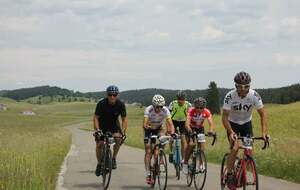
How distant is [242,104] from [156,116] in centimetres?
322

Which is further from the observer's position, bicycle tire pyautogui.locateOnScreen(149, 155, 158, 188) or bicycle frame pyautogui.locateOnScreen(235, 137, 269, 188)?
bicycle tire pyautogui.locateOnScreen(149, 155, 158, 188)

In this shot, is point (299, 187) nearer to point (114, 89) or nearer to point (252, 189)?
point (252, 189)

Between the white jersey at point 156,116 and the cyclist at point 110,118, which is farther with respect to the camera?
the white jersey at point 156,116

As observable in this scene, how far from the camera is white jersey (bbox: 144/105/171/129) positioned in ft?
40.2

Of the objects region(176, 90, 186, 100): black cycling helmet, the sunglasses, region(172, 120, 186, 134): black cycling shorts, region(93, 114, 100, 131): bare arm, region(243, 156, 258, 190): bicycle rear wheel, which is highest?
the sunglasses

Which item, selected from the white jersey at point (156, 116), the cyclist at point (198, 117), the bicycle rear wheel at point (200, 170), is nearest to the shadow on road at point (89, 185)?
the white jersey at point (156, 116)

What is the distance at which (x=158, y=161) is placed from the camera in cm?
1159

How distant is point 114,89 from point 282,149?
1043 centimetres

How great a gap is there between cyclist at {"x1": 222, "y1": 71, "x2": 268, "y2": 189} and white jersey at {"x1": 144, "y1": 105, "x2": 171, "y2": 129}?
280cm

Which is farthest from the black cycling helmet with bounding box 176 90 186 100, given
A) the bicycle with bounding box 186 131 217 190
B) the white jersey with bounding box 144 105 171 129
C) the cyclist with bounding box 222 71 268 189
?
the cyclist with bounding box 222 71 268 189

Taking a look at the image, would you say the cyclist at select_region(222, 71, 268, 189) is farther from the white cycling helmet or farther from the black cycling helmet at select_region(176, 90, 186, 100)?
the black cycling helmet at select_region(176, 90, 186, 100)

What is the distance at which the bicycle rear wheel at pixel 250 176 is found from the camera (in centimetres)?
864

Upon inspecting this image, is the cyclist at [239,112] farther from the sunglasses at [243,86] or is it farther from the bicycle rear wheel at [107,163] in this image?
the bicycle rear wheel at [107,163]

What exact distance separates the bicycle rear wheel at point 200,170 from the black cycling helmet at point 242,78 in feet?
9.31
